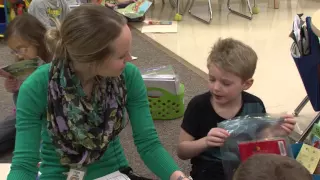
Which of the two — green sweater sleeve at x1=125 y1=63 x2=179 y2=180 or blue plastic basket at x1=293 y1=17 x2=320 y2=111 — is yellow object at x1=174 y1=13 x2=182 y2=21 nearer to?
blue plastic basket at x1=293 y1=17 x2=320 y2=111

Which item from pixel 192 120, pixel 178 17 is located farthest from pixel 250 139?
pixel 178 17

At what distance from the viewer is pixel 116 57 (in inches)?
45.7

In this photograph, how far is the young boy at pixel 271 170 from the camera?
794 millimetres

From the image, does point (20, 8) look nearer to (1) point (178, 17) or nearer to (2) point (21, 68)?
(1) point (178, 17)

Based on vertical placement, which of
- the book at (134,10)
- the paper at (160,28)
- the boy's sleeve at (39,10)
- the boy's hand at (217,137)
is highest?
the boy's sleeve at (39,10)

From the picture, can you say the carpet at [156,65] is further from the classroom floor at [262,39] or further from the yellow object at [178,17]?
the yellow object at [178,17]

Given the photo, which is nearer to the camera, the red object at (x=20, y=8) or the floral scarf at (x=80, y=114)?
the floral scarf at (x=80, y=114)

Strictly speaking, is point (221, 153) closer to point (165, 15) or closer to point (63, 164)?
point (63, 164)

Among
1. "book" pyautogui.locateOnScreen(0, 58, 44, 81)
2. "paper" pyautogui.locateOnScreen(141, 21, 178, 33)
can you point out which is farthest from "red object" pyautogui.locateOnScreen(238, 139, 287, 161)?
"paper" pyautogui.locateOnScreen(141, 21, 178, 33)

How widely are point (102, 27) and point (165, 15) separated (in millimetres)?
3458

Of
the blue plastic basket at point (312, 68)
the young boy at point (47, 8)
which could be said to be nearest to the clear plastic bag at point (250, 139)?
the blue plastic basket at point (312, 68)

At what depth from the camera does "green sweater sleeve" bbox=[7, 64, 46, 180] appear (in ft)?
3.98

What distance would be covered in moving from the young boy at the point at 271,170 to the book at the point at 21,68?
3.65ft

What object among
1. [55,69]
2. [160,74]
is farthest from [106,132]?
[160,74]
